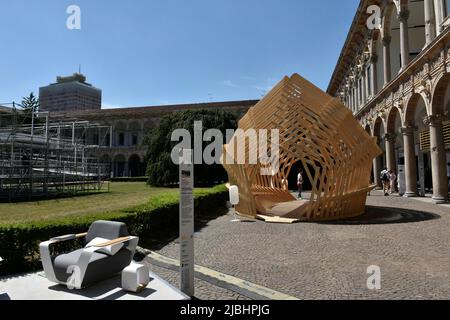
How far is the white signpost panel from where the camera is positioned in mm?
4738

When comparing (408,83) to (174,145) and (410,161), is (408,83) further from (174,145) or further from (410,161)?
(174,145)

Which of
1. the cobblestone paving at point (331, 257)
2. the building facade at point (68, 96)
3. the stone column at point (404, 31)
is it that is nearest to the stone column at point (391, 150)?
the stone column at point (404, 31)

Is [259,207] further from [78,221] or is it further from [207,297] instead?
[207,297]

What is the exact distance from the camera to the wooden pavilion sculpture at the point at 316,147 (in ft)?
38.0

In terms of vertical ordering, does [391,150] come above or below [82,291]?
above

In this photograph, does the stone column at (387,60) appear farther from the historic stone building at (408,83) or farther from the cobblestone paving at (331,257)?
the cobblestone paving at (331,257)

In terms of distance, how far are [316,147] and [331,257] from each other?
5.46 metres

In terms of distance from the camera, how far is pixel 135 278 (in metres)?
4.85

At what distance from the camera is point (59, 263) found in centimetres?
507

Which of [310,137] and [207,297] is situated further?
[310,137]

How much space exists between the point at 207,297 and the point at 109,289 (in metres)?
1.48

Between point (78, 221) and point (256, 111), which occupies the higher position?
point (256, 111)

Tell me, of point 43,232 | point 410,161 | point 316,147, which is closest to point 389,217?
point 316,147
